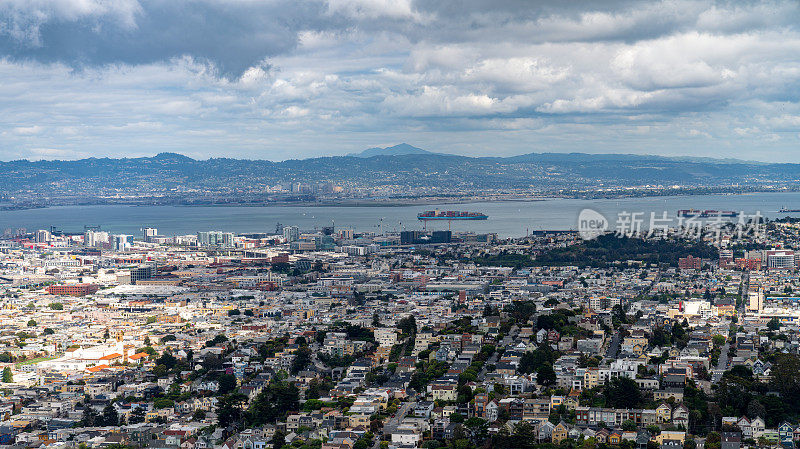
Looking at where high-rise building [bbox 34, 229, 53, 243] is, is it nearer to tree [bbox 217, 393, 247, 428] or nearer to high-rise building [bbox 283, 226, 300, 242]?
high-rise building [bbox 283, 226, 300, 242]

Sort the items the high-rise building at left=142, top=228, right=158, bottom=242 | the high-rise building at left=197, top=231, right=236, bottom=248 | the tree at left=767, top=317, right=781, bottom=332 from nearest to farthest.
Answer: the tree at left=767, top=317, right=781, bottom=332 < the high-rise building at left=197, top=231, right=236, bottom=248 < the high-rise building at left=142, top=228, right=158, bottom=242

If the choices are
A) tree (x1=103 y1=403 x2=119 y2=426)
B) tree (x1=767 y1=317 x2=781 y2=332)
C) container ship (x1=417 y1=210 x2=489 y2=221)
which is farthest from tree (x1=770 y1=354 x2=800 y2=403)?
container ship (x1=417 y1=210 x2=489 y2=221)

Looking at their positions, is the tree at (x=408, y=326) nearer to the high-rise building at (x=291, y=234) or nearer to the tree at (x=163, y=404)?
the tree at (x=163, y=404)

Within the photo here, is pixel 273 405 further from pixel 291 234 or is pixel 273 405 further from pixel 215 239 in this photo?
pixel 291 234

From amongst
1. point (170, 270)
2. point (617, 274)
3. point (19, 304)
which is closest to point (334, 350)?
point (19, 304)

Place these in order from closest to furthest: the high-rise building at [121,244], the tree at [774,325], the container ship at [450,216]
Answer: the tree at [774,325]
the high-rise building at [121,244]
the container ship at [450,216]

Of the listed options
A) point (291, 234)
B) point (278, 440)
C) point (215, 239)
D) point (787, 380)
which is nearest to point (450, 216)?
point (291, 234)

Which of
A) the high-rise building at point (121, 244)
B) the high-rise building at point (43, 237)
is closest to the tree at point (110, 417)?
the high-rise building at point (121, 244)

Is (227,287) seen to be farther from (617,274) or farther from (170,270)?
(617,274)
